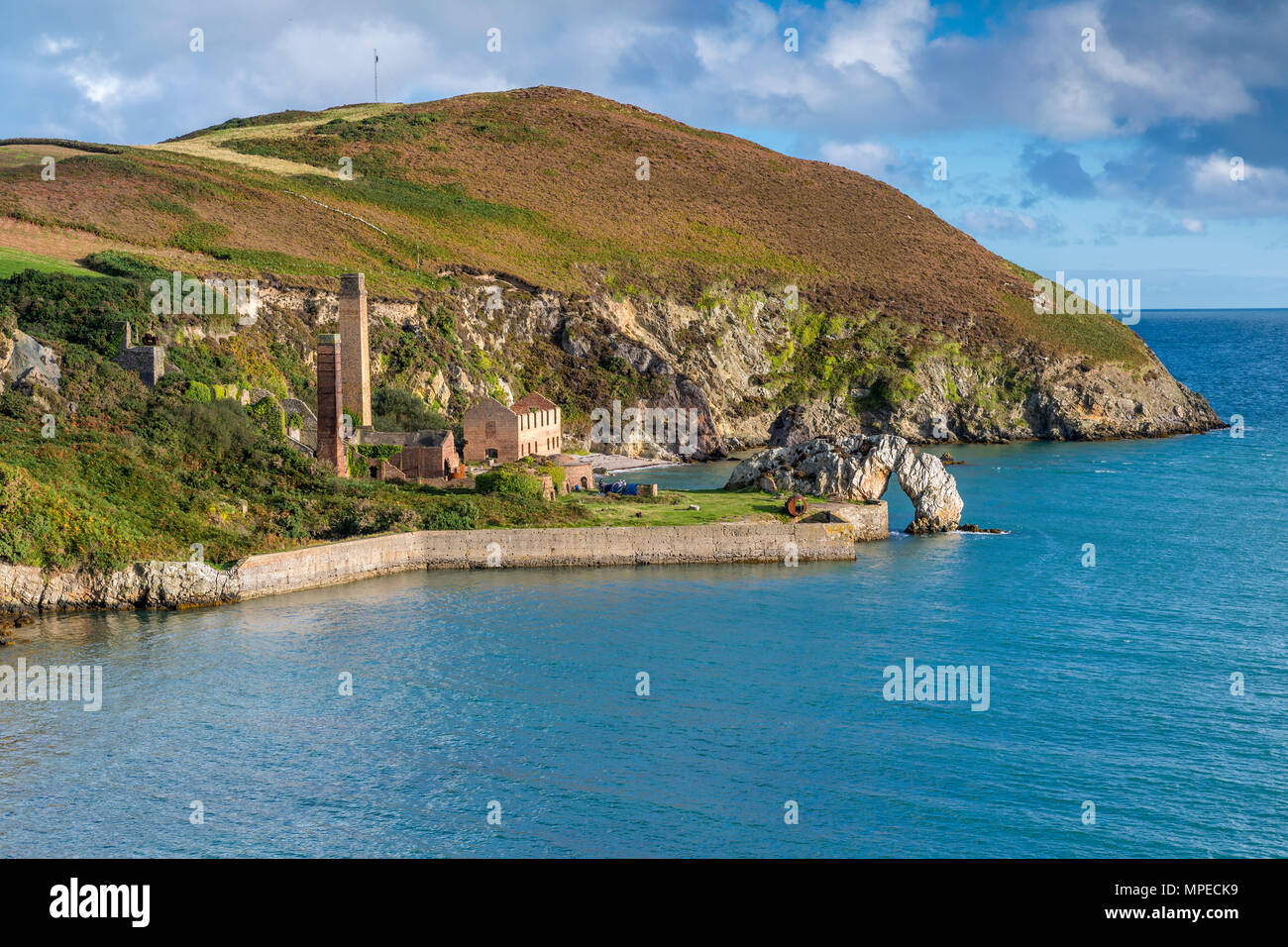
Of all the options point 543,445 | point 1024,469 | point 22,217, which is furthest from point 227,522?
point 1024,469

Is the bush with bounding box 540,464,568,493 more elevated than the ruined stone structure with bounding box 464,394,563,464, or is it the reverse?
the ruined stone structure with bounding box 464,394,563,464

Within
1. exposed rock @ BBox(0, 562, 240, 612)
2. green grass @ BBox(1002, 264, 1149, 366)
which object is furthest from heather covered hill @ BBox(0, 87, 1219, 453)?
exposed rock @ BBox(0, 562, 240, 612)

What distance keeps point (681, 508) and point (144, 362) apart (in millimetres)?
29593

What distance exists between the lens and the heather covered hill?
98562 mm

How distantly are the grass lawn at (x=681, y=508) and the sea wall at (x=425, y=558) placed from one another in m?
1.24

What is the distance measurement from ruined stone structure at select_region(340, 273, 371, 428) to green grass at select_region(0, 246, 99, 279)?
17.6m

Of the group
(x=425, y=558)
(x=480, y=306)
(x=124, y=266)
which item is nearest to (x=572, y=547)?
(x=425, y=558)

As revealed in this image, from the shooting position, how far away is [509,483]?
2473 inches

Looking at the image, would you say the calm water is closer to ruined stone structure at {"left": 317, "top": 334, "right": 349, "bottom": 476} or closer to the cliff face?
ruined stone structure at {"left": 317, "top": 334, "right": 349, "bottom": 476}

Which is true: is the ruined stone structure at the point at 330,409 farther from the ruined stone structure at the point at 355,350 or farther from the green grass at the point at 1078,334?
the green grass at the point at 1078,334

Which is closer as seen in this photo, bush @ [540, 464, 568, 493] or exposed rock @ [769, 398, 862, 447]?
bush @ [540, 464, 568, 493]

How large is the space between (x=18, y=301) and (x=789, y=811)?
197 ft

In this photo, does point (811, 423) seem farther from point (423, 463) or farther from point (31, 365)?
point (31, 365)

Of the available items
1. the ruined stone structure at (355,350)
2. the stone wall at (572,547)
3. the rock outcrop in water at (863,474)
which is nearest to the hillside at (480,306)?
the stone wall at (572,547)
